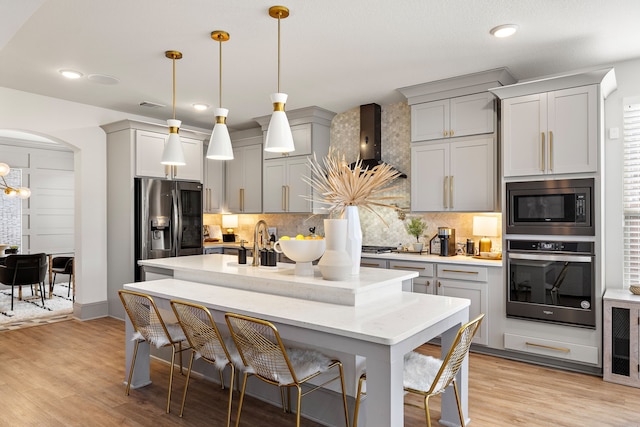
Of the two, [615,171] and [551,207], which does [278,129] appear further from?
[615,171]

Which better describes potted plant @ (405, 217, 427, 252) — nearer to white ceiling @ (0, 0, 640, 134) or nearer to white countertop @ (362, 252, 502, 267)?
white countertop @ (362, 252, 502, 267)

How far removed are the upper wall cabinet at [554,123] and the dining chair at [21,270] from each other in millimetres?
6190

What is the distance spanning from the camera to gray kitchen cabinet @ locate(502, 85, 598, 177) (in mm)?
3555

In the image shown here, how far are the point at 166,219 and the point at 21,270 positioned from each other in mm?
2314

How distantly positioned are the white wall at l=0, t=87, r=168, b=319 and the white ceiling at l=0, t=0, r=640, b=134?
1.17 feet

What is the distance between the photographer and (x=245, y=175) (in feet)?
21.4

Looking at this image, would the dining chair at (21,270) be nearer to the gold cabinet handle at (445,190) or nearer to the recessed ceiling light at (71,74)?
the recessed ceiling light at (71,74)

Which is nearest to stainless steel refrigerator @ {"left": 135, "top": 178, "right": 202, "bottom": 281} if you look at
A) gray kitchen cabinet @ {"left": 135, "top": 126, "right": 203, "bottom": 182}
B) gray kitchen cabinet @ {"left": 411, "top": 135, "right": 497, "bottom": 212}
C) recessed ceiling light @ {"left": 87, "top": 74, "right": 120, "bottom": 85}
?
gray kitchen cabinet @ {"left": 135, "top": 126, "right": 203, "bottom": 182}

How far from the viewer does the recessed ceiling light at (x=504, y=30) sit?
3.14 metres

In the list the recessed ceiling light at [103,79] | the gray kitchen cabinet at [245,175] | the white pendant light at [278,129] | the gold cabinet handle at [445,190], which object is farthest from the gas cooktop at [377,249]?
the recessed ceiling light at [103,79]

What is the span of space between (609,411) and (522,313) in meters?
1.03

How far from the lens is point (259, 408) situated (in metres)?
2.93

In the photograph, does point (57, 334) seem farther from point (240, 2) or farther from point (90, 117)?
point (240, 2)

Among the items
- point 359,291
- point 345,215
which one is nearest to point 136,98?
point 345,215
